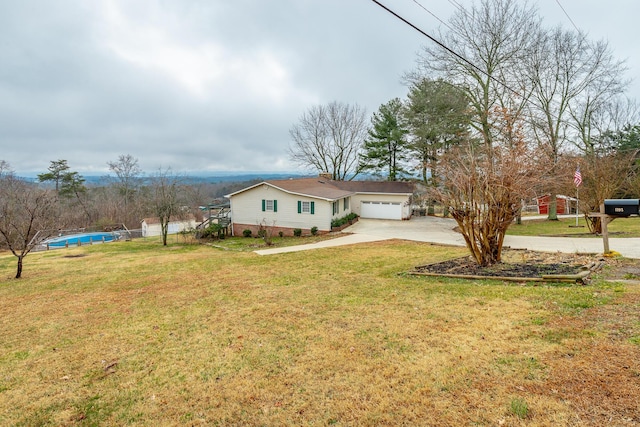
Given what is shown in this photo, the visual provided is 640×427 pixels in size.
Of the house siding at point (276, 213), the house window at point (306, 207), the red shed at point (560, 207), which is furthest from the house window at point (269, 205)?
the red shed at point (560, 207)

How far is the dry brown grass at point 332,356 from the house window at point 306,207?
45.5 feet

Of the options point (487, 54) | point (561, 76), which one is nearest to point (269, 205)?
point (487, 54)

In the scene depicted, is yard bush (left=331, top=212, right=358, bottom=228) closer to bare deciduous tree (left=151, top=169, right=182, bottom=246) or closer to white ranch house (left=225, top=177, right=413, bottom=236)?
white ranch house (left=225, top=177, right=413, bottom=236)

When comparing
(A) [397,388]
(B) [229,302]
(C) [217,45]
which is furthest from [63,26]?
(A) [397,388]

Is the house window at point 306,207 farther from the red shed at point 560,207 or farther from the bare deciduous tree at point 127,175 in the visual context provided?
the bare deciduous tree at point 127,175

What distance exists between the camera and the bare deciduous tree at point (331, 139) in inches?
1469

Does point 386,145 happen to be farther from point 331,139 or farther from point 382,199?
point 382,199

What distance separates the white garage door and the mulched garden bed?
17878 mm

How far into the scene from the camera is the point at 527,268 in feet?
25.6

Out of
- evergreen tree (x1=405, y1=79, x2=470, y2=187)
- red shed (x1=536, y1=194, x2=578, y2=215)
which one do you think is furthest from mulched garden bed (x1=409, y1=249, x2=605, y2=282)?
red shed (x1=536, y1=194, x2=578, y2=215)

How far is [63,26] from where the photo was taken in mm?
11141

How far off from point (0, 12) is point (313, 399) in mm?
13417

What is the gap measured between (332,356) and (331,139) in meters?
35.6

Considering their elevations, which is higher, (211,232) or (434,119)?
(434,119)
